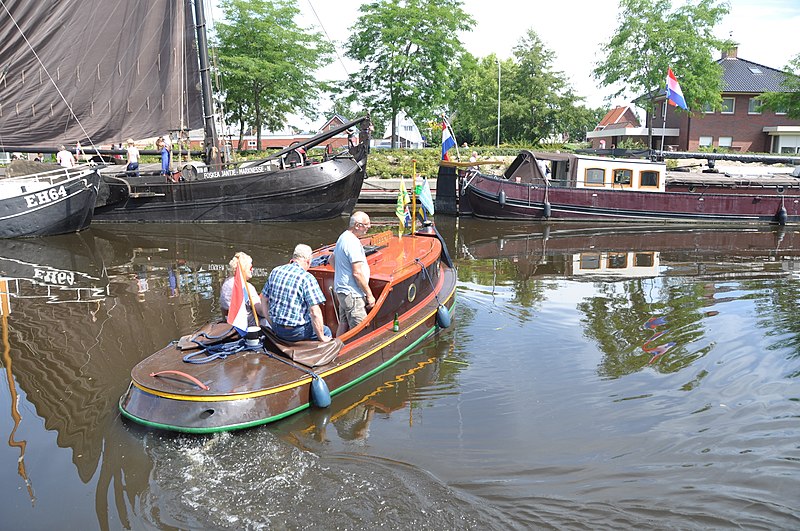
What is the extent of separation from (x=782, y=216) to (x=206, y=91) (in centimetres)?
2127

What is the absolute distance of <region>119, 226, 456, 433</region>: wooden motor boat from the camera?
544cm

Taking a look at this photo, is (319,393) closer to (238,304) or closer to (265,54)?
(238,304)

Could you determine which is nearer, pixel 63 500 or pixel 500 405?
pixel 63 500

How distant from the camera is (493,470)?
16.9 feet

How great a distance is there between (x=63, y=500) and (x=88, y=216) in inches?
648

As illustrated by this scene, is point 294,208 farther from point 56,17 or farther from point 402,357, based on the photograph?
point 402,357

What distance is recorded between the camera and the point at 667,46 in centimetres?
3616

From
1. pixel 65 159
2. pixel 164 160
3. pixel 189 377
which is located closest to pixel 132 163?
pixel 164 160

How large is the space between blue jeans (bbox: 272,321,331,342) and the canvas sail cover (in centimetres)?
1566

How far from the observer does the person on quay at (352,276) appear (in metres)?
6.74

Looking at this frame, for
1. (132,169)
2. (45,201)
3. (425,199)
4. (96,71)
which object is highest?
(96,71)

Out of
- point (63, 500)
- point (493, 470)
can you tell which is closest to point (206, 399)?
point (63, 500)

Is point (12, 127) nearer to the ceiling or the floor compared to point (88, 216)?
nearer to the ceiling

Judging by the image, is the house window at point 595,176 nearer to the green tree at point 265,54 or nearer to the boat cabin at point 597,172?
the boat cabin at point 597,172
